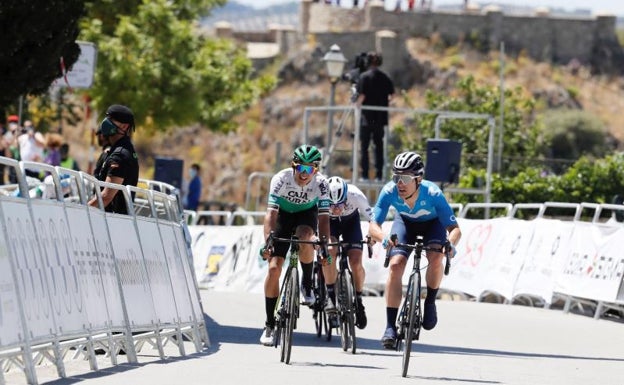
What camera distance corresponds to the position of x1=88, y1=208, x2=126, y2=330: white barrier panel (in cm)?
1330

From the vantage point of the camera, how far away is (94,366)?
42.4ft

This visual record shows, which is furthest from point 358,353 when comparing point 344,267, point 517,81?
point 517,81

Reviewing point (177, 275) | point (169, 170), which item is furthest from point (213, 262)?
point (177, 275)

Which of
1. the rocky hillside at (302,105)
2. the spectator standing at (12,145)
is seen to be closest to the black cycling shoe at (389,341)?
the spectator standing at (12,145)

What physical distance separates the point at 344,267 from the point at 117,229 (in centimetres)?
335

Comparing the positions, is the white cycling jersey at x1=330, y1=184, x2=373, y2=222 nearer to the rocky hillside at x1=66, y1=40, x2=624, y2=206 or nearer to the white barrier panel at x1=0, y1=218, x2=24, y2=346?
the white barrier panel at x1=0, y1=218, x2=24, y2=346

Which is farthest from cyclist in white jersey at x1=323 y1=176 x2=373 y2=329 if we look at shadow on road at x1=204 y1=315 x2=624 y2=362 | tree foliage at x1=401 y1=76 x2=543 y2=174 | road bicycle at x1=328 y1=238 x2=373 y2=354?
tree foliage at x1=401 y1=76 x2=543 y2=174

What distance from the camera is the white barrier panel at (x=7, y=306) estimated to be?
10.8m

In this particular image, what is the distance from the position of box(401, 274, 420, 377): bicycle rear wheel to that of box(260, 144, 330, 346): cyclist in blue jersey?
1.46 meters

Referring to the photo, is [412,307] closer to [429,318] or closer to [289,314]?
[429,318]

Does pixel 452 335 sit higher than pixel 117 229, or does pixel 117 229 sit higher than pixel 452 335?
pixel 117 229

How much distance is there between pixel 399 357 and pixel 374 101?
12.4 meters

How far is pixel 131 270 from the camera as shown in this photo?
1423cm

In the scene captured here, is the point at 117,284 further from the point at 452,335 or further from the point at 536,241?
the point at 536,241
